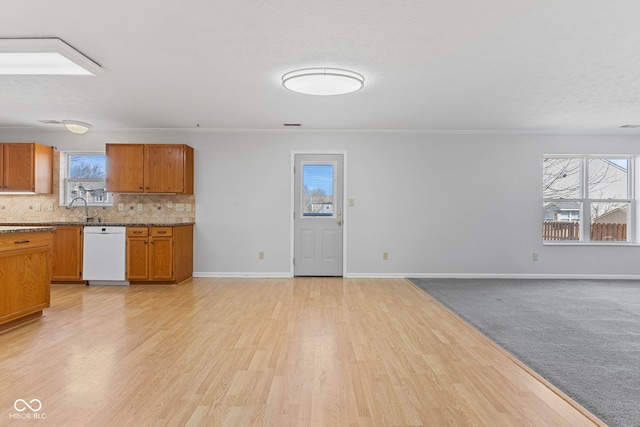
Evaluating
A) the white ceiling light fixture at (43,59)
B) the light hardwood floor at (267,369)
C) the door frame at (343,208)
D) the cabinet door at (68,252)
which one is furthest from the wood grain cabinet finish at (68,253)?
the door frame at (343,208)

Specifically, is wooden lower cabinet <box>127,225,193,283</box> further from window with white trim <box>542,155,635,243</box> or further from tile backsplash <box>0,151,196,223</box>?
window with white trim <box>542,155,635,243</box>

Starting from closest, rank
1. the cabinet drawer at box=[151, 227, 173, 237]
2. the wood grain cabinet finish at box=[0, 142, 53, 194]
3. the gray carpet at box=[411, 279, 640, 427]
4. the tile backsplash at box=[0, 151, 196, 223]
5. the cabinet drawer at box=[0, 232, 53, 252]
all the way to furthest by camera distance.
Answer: the gray carpet at box=[411, 279, 640, 427] → the cabinet drawer at box=[0, 232, 53, 252] → the cabinet drawer at box=[151, 227, 173, 237] → the wood grain cabinet finish at box=[0, 142, 53, 194] → the tile backsplash at box=[0, 151, 196, 223]

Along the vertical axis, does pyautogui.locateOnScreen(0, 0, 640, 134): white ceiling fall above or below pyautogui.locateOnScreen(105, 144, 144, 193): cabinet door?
above

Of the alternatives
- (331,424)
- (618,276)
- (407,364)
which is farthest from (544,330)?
(618,276)

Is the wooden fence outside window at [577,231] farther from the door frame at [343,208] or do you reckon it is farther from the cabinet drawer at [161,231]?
the cabinet drawer at [161,231]

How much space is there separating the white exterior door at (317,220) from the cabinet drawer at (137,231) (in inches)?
86.2

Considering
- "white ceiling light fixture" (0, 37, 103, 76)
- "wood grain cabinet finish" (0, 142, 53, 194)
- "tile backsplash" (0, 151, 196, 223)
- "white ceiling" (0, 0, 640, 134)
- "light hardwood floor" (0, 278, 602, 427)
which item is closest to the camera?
"light hardwood floor" (0, 278, 602, 427)

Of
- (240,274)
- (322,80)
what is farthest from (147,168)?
(322,80)

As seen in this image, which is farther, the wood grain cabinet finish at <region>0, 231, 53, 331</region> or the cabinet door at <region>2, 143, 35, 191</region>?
the cabinet door at <region>2, 143, 35, 191</region>

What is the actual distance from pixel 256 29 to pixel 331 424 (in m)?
2.54

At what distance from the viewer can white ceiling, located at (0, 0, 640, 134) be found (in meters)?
2.50

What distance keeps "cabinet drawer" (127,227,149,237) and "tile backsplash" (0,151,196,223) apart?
69cm

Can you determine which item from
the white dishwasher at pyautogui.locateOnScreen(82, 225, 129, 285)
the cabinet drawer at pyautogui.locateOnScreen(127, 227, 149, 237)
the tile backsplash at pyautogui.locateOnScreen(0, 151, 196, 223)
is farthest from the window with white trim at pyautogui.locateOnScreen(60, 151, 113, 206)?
the cabinet drawer at pyautogui.locateOnScreen(127, 227, 149, 237)

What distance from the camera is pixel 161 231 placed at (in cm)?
538
